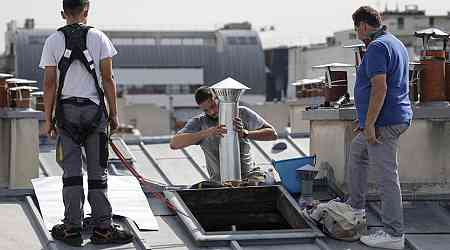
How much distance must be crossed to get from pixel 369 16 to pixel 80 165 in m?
2.43

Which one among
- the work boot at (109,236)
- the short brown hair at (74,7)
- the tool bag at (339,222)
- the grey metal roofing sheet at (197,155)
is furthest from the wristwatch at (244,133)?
the grey metal roofing sheet at (197,155)

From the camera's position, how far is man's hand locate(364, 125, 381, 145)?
6.58 m

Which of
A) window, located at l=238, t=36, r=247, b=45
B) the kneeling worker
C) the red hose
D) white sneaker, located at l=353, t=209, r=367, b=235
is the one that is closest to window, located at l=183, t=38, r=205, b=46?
window, located at l=238, t=36, r=247, b=45

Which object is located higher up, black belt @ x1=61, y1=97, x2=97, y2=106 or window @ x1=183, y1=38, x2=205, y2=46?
window @ x1=183, y1=38, x2=205, y2=46

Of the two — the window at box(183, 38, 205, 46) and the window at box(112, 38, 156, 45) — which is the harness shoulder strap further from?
the window at box(183, 38, 205, 46)

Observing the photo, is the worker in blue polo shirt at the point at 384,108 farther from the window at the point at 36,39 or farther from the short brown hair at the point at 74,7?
the window at the point at 36,39

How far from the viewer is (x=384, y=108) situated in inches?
261

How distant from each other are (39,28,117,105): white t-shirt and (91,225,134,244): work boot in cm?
95

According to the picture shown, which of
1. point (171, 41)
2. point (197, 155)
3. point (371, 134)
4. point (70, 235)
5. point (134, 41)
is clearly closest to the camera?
point (70, 235)

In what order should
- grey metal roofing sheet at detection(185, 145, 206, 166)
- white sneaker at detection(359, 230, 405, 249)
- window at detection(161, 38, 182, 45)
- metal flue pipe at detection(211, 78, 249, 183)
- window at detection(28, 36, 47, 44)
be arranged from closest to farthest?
white sneaker at detection(359, 230, 405, 249) → metal flue pipe at detection(211, 78, 249, 183) → grey metal roofing sheet at detection(185, 145, 206, 166) → window at detection(28, 36, 47, 44) → window at detection(161, 38, 182, 45)

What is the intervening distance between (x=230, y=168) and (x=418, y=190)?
1.72 metres

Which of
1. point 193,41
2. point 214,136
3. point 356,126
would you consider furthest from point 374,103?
point 193,41

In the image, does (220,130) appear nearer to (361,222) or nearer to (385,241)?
(361,222)

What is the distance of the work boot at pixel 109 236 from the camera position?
631 centimetres
